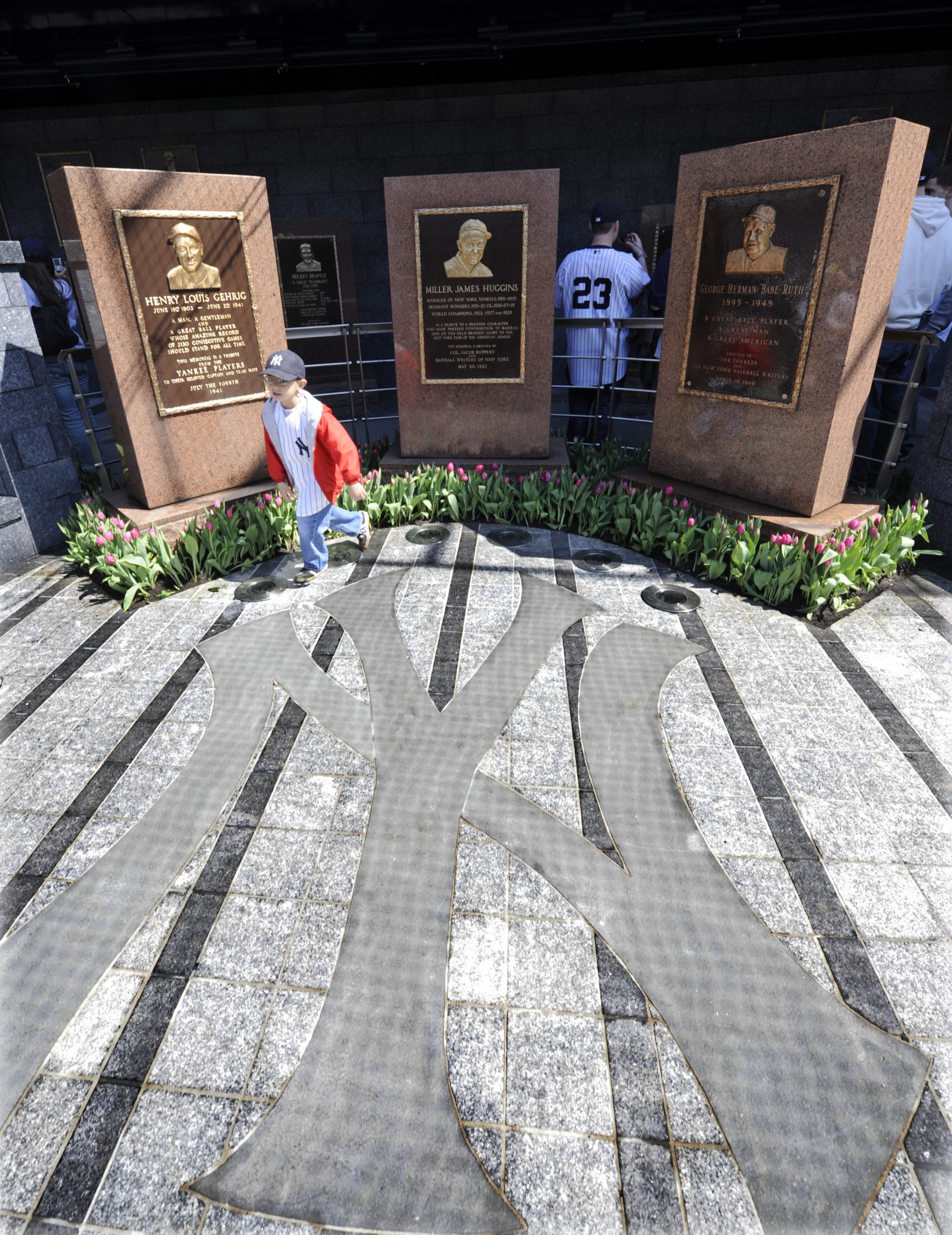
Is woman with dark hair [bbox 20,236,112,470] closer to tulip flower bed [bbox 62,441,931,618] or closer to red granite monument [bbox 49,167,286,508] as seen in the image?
red granite monument [bbox 49,167,286,508]

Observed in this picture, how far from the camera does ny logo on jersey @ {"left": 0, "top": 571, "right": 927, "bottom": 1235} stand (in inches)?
76.3

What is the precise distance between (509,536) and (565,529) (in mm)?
543

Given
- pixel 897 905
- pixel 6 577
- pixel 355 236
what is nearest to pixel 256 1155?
pixel 897 905

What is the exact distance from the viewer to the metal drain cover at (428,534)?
19.6 feet

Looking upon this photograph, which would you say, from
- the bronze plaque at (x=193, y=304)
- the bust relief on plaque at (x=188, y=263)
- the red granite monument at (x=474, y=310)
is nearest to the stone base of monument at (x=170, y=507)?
the bronze plaque at (x=193, y=304)

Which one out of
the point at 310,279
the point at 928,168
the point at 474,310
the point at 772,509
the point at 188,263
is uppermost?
the point at 928,168

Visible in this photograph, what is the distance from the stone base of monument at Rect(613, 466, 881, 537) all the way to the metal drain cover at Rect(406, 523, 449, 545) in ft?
6.01

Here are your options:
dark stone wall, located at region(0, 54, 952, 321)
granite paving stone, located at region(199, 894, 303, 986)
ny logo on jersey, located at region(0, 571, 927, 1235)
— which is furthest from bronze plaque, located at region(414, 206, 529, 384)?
granite paving stone, located at region(199, 894, 303, 986)

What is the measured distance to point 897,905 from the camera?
2686 millimetres

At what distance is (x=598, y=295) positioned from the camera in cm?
698

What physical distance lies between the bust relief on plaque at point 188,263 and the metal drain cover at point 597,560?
376 centimetres

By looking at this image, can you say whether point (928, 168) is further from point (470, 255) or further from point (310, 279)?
point (310, 279)

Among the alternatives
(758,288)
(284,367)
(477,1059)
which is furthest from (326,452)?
(477,1059)

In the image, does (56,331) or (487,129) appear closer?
(56,331)
